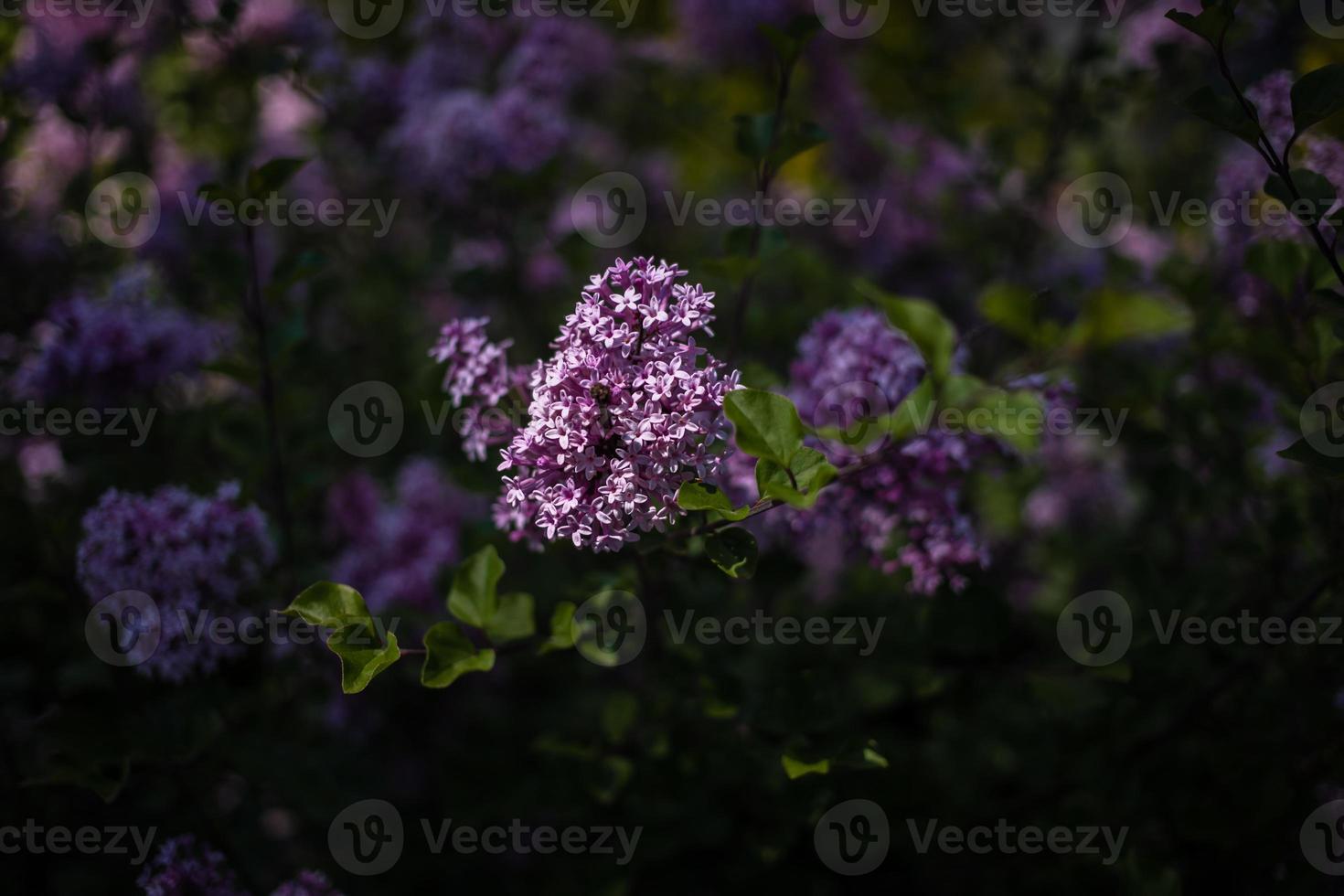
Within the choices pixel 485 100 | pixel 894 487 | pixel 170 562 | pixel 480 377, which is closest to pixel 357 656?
pixel 480 377

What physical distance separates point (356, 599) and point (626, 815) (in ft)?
2.58

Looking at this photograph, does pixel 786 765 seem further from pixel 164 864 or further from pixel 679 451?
pixel 164 864

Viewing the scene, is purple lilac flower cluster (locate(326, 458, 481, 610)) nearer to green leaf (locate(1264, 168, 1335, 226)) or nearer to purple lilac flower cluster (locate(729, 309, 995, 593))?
purple lilac flower cluster (locate(729, 309, 995, 593))

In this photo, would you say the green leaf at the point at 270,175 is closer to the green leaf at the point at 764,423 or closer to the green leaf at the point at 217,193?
the green leaf at the point at 217,193

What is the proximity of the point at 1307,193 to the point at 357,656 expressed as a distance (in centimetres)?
163

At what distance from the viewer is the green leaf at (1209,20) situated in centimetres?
125

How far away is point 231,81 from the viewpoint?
318cm

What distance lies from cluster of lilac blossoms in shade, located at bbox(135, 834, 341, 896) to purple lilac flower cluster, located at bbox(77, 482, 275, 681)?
1.09 ft

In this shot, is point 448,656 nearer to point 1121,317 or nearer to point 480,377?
point 480,377

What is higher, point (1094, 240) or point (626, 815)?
point (1094, 240)

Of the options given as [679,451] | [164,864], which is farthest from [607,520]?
[164,864]

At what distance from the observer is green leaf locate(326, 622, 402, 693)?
1202 millimetres

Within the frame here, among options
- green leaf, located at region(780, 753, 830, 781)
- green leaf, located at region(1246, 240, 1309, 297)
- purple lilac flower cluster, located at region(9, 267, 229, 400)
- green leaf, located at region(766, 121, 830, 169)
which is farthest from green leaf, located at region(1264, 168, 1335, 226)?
purple lilac flower cluster, located at region(9, 267, 229, 400)

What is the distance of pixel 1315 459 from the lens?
125 centimetres
